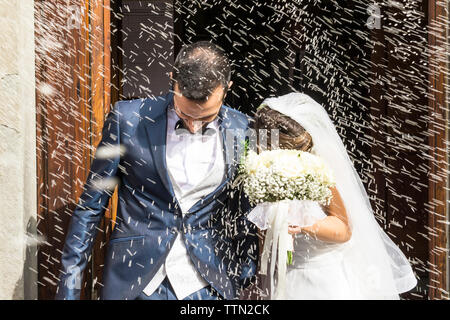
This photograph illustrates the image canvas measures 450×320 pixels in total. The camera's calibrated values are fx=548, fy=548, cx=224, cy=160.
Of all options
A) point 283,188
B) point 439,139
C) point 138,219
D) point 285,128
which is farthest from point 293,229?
point 439,139

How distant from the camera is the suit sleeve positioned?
2.33 meters

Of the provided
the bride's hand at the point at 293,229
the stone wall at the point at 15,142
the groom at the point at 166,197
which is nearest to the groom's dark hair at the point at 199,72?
the groom at the point at 166,197

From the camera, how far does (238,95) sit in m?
5.92

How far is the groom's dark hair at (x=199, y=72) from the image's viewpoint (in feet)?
7.44

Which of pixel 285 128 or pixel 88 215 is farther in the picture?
pixel 285 128

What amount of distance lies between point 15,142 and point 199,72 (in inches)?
44.4

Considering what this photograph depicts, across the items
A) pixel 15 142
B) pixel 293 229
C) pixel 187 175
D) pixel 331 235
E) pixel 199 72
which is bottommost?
pixel 331 235

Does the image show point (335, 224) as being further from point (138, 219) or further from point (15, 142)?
point (15, 142)

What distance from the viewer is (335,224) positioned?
2686 mm

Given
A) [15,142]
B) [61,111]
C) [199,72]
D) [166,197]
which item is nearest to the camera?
[199,72]

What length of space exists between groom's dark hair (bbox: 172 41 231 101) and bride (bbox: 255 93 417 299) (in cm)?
51

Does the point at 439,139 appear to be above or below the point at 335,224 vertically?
above

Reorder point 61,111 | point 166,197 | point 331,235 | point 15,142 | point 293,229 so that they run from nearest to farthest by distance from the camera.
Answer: point 166,197 < point 293,229 < point 331,235 < point 15,142 < point 61,111

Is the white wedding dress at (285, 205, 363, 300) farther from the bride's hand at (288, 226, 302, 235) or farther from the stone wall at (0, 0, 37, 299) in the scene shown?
the stone wall at (0, 0, 37, 299)
